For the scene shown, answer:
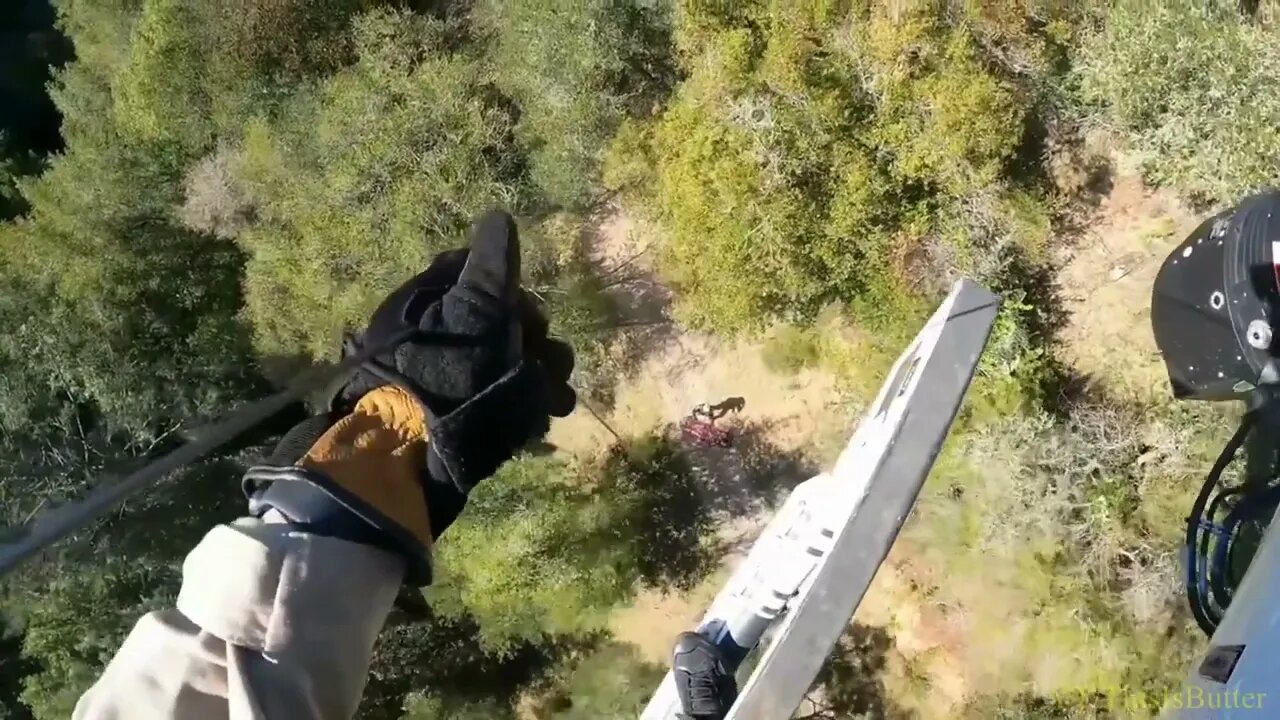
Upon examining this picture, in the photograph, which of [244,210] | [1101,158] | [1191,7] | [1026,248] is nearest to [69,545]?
[244,210]

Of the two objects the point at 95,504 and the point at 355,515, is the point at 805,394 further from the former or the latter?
the point at 95,504

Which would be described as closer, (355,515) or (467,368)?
(355,515)

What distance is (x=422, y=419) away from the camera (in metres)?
1.59

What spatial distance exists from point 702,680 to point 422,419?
2.11ft

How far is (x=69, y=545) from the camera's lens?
9.78ft

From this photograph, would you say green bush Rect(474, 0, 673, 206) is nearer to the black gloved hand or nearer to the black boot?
the black gloved hand

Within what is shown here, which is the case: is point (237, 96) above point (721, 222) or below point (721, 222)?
above

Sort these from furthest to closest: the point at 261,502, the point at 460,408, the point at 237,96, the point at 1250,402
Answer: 1. the point at 237,96
2. the point at 1250,402
3. the point at 460,408
4. the point at 261,502

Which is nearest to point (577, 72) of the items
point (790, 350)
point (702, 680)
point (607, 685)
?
point (790, 350)

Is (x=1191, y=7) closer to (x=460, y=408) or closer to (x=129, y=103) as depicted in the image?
(x=460, y=408)

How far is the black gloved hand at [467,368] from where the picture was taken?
5.11 feet

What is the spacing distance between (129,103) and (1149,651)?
Result: 3.71m

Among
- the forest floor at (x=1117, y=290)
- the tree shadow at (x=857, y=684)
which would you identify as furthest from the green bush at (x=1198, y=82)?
the tree shadow at (x=857, y=684)

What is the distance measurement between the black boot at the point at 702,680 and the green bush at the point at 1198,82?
194cm
